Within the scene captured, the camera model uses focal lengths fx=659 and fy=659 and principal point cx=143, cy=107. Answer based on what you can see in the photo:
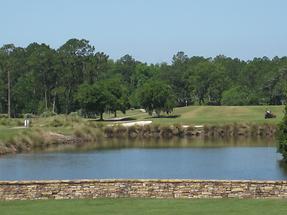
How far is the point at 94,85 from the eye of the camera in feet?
328

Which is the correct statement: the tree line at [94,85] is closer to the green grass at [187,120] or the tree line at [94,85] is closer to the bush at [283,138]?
the green grass at [187,120]

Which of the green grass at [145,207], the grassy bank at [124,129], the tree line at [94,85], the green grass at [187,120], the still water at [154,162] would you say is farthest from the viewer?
the tree line at [94,85]

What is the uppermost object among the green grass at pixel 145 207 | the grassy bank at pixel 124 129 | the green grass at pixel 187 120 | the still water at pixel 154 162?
the green grass at pixel 187 120

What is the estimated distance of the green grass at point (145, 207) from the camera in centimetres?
2064

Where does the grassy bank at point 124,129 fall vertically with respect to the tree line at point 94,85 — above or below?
below

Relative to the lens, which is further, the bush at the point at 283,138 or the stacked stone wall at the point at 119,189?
the bush at the point at 283,138

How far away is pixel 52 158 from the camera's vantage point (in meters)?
51.1

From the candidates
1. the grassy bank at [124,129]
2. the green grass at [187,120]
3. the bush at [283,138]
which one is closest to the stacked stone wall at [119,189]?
the bush at [283,138]

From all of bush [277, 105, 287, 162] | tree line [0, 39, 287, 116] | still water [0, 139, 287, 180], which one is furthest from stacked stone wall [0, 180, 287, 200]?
tree line [0, 39, 287, 116]

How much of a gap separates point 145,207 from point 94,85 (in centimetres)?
7871

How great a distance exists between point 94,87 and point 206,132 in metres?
23.2

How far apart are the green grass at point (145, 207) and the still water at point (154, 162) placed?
45.7ft

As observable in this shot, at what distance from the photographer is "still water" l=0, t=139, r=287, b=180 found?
39.3m

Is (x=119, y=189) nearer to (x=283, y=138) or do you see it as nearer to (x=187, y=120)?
(x=283, y=138)
